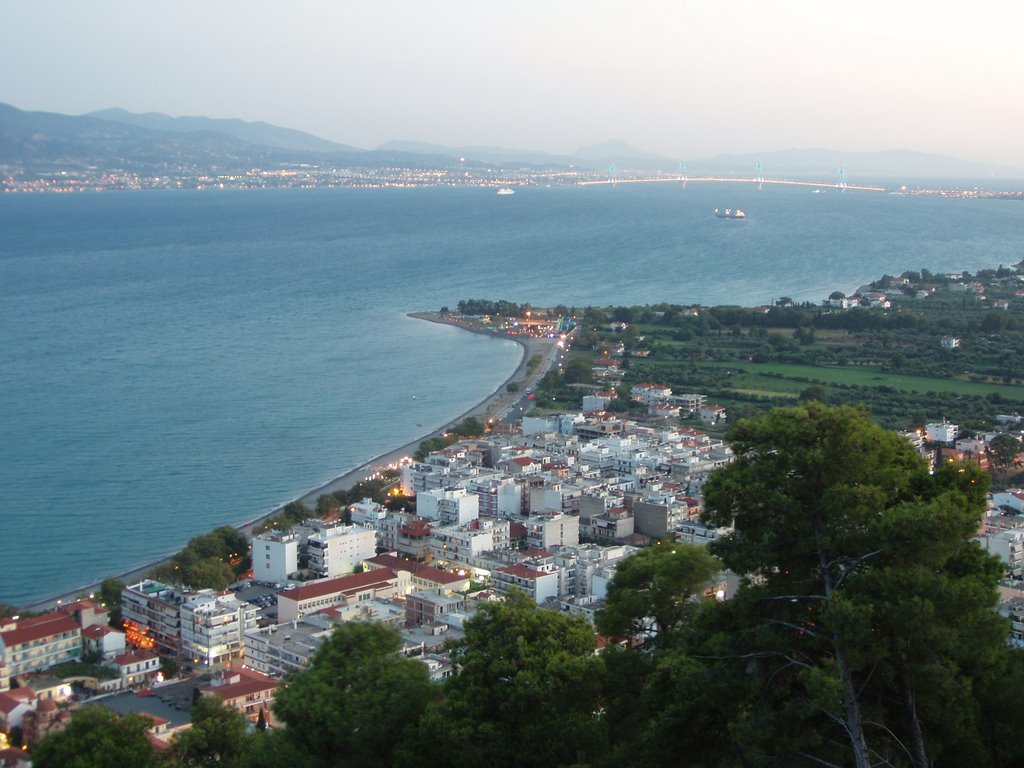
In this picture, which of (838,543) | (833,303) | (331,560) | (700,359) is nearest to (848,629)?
(838,543)

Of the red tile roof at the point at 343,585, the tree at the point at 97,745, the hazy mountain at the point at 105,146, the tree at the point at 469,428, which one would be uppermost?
the hazy mountain at the point at 105,146

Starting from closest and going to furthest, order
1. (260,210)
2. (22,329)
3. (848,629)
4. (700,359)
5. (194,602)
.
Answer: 1. (848,629)
2. (194,602)
3. (700,359)
4. (22,329)
5. (260,210)

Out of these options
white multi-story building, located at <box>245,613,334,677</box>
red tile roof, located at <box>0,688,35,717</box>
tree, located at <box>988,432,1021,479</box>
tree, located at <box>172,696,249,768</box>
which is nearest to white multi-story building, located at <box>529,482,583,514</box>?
white multi-story building, located at <box>245,613,334,677</box>

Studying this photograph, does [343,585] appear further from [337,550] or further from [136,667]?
[136,667]

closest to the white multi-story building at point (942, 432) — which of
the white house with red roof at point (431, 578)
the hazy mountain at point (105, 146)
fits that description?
the white house with red roof at point (431, 578)

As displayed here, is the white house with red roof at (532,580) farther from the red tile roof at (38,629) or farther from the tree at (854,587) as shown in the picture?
the tree at (854,587)

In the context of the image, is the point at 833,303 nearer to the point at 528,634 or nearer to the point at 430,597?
the point at 430,597
